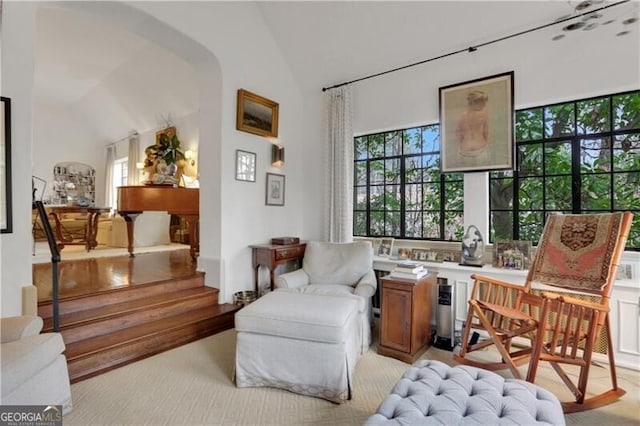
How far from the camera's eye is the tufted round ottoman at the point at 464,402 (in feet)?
4.23

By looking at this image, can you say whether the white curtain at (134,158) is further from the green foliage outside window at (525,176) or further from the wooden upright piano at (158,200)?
the green foliage outside window at (525,176)

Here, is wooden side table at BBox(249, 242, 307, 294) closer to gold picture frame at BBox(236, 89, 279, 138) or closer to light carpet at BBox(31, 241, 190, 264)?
gold picture frame at BBox(236, 89, 279, 138)

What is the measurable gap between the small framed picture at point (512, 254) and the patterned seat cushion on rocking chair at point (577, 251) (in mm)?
420

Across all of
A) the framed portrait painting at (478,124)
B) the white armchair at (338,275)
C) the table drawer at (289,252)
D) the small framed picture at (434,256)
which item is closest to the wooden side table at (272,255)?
the table drawer at (289,252)

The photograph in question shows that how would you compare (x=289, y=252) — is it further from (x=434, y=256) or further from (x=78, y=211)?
(x=78, y=211)

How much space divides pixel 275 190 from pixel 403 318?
2.42 metres

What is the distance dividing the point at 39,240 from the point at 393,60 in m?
8.16

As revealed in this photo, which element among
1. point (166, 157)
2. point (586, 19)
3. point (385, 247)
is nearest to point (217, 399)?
point (385, 247)

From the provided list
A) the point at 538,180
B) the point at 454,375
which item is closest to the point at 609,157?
the point at 538,180

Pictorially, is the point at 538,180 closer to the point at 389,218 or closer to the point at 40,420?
the point at 389,218

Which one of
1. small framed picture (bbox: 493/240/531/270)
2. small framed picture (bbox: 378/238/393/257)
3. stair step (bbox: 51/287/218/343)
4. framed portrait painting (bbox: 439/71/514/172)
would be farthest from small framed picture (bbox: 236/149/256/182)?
small framed picture (bbox: 493/240/531/270)

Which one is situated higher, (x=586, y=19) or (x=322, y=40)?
(x=322, y=40)

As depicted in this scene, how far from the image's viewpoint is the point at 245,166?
3936 millimetres

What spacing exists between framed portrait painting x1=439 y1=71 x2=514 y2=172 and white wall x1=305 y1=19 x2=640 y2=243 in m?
0.10
